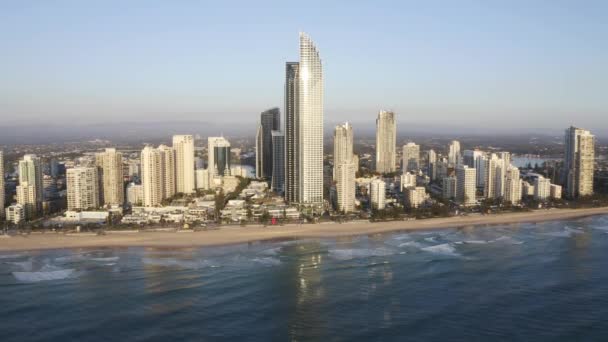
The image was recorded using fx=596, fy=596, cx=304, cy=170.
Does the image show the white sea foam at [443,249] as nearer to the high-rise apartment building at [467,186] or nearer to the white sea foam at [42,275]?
the high-rise apartment building at [467,186]

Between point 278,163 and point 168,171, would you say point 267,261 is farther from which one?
point 278,163

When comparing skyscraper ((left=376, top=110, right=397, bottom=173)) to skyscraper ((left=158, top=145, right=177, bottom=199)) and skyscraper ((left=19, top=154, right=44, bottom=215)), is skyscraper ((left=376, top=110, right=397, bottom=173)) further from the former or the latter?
skyscraper ((left=19, top=154, right=44, bottom=215))

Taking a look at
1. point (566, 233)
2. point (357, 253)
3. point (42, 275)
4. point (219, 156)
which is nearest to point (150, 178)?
point (219, 156)

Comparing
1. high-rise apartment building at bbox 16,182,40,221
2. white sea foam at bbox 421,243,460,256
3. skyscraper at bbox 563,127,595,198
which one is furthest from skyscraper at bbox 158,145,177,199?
skyscraper at bbox 563,127,595,198

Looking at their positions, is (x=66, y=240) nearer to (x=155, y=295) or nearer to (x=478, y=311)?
(x=155, y=295)

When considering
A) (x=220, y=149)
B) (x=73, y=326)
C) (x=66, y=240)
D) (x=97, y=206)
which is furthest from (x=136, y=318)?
(x=220, y=149)

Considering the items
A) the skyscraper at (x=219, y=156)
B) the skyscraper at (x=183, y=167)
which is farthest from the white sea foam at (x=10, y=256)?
the skyscraper at (x=219, y=156)

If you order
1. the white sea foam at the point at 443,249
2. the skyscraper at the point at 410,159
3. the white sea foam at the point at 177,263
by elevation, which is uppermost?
the skyscraper at the point at 410,159
